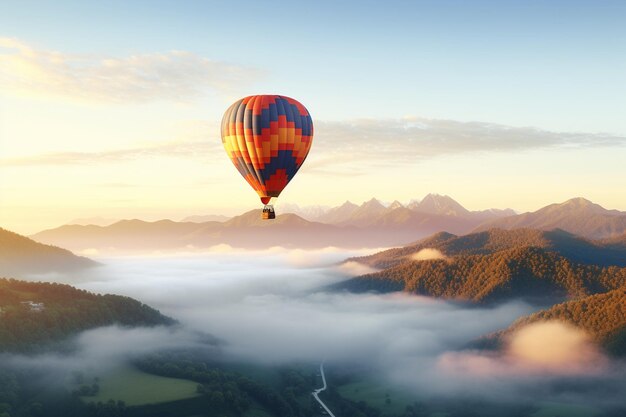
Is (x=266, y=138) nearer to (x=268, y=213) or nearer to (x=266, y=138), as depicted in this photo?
(x=266, y=138)

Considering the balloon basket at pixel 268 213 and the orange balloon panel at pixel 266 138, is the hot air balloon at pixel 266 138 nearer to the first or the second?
the orange balloon panel at pixel 266 138

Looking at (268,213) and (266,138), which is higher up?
(266,138)

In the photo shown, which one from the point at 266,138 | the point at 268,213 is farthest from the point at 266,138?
the point at 268,213

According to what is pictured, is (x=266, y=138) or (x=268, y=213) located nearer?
(x=268, y=213)

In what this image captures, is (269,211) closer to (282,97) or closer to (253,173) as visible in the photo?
(253,173)

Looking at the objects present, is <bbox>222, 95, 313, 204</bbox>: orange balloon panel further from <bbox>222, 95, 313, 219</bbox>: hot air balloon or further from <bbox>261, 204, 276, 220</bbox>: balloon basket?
<bbox>261, 204, 276, 220</bbox>: balloon basket

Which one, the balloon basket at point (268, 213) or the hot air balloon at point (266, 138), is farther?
the hot air balloon at point (266, 138)

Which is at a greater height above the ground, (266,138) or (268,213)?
(266,138)

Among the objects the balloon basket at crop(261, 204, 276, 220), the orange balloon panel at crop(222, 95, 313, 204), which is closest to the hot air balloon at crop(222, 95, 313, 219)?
the orange balloon panel at crop(222, 95, 313, 204)

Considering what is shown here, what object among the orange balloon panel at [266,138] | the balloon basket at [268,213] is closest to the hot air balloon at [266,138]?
the orange balloon panel at [266,138]
